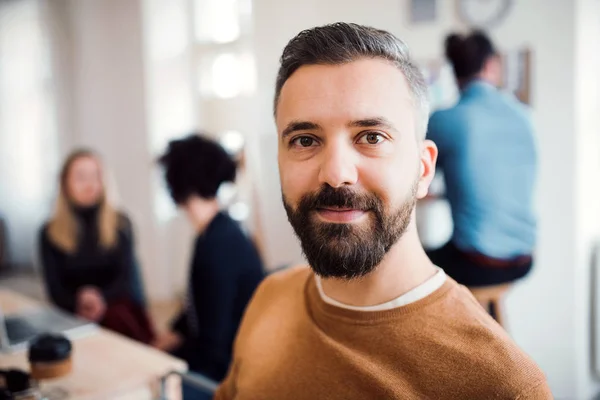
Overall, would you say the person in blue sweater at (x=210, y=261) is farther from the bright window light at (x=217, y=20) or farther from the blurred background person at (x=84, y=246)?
the bright window light at (x=217, y=20)

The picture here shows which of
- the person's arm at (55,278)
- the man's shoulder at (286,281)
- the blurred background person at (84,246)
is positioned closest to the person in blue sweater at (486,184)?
the man's shoulder at (286,281)

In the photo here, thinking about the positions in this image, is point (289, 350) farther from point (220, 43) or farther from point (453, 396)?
point (220, 43)

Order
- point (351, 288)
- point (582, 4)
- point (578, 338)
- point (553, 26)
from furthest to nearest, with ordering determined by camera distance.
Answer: point (553, 26) → point (578, 338) → point (582, 4) → point (351, 288)

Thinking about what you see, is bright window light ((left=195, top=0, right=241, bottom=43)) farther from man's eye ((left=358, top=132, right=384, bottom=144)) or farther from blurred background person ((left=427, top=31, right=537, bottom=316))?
man's eye ((left=358, top=132, right=384, bottom=144))

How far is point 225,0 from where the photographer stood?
431cm

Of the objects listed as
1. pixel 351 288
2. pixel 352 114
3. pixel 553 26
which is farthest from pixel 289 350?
pixel 553 26

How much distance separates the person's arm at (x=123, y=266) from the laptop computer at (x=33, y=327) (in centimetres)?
58

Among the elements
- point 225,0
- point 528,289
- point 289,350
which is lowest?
point 528,289

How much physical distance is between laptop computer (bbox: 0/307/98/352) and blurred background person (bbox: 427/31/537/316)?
4.25ft

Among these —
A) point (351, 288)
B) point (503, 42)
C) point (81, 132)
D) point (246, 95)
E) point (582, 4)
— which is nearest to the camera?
point (351, 288)

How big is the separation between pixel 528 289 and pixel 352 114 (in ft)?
3.94

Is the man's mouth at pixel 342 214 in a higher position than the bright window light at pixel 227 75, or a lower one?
lower

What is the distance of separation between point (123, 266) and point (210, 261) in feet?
3.63

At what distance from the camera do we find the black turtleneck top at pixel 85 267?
263 centimetres
